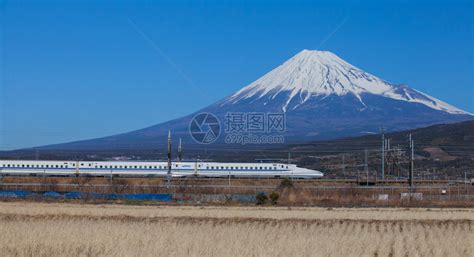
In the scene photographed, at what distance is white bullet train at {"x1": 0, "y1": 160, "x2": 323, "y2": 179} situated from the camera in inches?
3054

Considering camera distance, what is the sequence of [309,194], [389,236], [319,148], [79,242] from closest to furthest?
[79,242] < [389,236] < [309,194] < [319,148]

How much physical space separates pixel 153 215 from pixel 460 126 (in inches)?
5254

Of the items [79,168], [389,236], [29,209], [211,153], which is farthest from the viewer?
[211,153]

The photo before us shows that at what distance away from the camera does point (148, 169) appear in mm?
80188

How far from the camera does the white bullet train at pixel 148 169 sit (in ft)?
254

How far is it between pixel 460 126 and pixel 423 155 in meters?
33.8

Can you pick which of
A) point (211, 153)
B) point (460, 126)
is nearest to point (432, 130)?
point (460, 126)

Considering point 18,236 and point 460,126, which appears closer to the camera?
point 18,236

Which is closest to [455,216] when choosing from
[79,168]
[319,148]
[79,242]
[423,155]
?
[79,242]

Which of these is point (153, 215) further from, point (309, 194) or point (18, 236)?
point (309, 194)

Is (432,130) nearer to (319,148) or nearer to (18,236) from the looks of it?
(319,148)

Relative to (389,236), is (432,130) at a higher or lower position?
higher

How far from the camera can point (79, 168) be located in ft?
261

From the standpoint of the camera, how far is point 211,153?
16488cm
